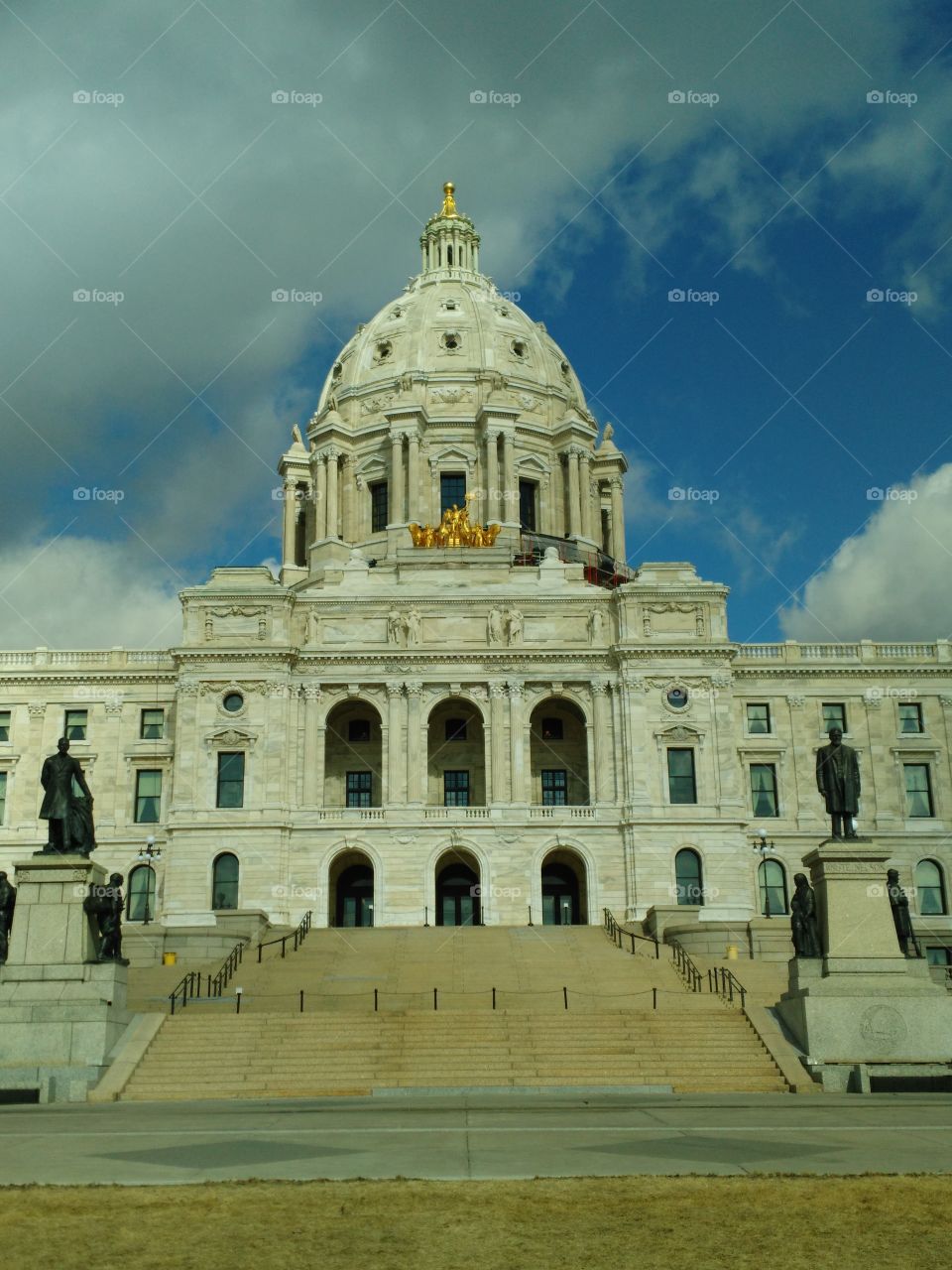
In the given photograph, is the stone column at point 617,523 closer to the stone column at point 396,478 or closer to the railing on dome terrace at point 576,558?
the railing on dome terrace at point 576,558

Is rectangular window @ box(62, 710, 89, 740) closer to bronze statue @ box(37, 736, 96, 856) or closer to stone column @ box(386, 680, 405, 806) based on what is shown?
stone column @ box(386, 680, 405, 806)

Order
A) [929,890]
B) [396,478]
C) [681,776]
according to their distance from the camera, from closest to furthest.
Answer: [681,776] → [929,890] → [396,478]

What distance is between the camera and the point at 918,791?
6197 cm

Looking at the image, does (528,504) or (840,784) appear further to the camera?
(528,504)

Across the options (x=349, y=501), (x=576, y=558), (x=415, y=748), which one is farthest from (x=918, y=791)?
(x=349, y=501)

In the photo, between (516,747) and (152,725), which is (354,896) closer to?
(516,747)

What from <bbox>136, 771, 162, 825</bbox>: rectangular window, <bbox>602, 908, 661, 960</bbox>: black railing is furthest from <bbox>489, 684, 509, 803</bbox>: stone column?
<bbox>136, 771, 162, 825</bbox>: rectangular window

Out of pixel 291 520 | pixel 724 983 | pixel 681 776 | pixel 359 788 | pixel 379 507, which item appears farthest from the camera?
pixel 291 520

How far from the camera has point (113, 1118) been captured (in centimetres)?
2138

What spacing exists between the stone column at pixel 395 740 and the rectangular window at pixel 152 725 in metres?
10.9

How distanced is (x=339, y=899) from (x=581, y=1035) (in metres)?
30.0

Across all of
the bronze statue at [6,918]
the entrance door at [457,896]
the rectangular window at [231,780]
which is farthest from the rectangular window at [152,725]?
the bronze statue at [6,918]

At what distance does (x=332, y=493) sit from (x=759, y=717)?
2763cm

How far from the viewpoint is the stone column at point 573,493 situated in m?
77.3
